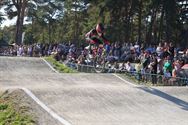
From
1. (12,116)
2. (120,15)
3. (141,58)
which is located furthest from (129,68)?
(120,15)

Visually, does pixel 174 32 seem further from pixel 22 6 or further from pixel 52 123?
pixel 52 123

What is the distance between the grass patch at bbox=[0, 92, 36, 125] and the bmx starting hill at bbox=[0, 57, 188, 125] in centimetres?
52

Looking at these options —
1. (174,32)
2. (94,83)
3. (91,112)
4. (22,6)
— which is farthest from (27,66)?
(174,32)

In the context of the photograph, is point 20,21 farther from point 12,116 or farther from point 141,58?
point 12,116

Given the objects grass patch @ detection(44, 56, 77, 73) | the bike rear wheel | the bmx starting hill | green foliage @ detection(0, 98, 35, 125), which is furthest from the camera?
the bike rear wheel

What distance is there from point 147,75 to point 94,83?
3.69 metres

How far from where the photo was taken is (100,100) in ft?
52.0

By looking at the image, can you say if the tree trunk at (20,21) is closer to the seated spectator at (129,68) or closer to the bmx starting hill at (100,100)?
the seated spectator at (129,68)

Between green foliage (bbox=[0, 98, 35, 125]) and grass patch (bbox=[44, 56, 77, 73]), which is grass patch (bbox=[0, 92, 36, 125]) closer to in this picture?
green foliage (bbox=[0, 98, 35, 125])

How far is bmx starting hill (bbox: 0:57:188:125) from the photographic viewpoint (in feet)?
44.2

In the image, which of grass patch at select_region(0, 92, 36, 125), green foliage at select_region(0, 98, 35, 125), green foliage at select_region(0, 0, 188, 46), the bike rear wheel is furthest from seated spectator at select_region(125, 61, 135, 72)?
green foliage at select_region(0, 0, 188, 46)

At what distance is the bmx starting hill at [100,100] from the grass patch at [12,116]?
20.4 inches

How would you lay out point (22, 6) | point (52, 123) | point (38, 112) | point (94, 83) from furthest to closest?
point (22, 6)
point (94, 83)
point (38, 112)
point (52, 123)

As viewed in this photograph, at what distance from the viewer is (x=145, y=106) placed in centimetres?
1576
